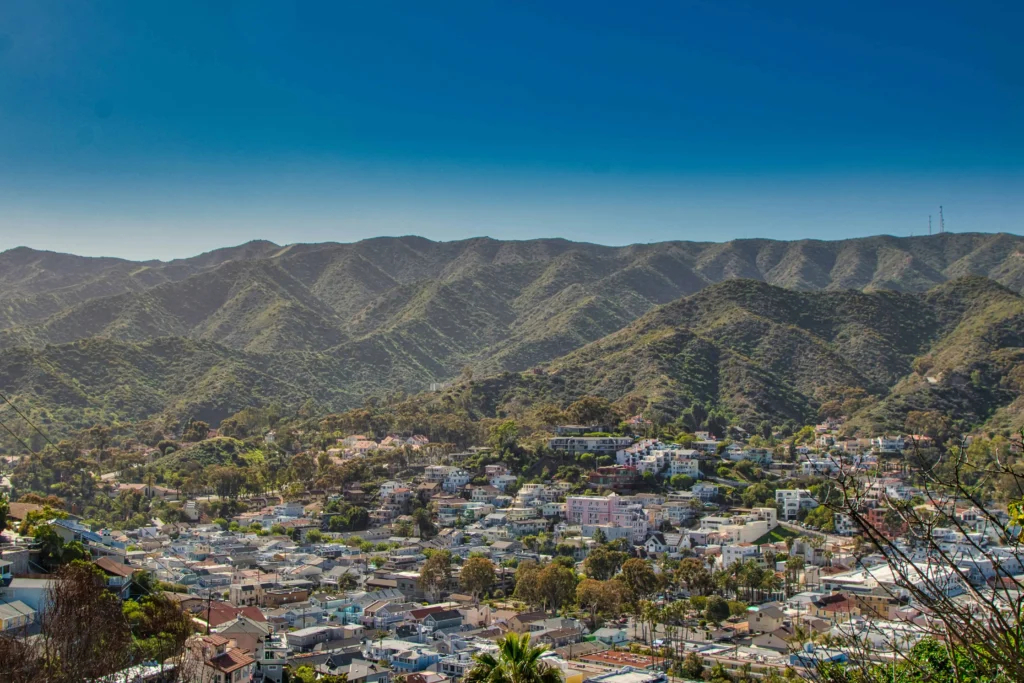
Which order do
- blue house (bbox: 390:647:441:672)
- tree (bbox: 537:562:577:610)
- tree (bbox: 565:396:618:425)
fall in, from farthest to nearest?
tree (bbox: 565:396:618:425) < tree (bbox: 537:562:577:610) < blue house (bbox: 390:647:441:672)

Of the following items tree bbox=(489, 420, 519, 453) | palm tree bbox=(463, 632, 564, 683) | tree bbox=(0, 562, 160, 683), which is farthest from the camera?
tree bbox=(489, 420, 519, 453)

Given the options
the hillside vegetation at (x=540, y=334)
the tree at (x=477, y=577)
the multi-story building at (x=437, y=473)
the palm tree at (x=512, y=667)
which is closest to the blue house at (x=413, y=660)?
the tree at (x=477, y=577)

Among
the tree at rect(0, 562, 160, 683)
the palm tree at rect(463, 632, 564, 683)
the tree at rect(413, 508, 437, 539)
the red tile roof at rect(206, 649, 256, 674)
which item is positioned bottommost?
the tree at rect(413, 508, 437, 539)

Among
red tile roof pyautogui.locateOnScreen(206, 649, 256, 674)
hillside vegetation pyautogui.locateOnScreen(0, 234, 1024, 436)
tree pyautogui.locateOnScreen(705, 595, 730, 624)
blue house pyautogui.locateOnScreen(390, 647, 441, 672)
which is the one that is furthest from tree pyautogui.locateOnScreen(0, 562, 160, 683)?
hillside vegetation pyautogui.locateOnScreen(0, 234, 1024, 436)

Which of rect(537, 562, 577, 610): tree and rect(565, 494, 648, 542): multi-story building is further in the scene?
rect(565, 494, 648, 542): multi-story building

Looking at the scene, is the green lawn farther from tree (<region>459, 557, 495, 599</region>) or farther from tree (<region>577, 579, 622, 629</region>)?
tree (<region>459, 557, 495, 599</region>)

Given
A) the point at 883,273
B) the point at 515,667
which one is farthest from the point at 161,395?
the point at 883,273

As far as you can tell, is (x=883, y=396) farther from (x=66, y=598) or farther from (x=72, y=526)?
(x=66, y=598)
